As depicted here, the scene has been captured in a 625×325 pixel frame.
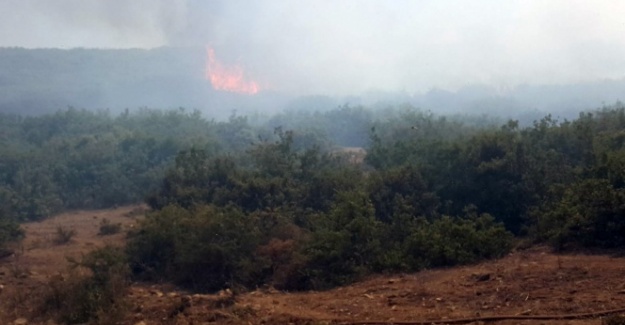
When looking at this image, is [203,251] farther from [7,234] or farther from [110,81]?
[110,81]

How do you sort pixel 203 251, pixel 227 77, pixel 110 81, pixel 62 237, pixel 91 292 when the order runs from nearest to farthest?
1. pixel 91 292
2. pixel 203 251
3. pixel 62 237
4. pixel 227 77
5. pixel 110 81

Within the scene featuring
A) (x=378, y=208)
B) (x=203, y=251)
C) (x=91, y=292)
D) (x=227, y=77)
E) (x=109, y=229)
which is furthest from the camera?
(x=227, y=77)

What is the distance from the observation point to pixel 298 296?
427 inches

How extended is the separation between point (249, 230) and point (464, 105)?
4980cm

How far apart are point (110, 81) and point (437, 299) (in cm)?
7103

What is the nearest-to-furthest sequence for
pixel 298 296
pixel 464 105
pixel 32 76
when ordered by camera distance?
pixel 298 296, pixel 464 105, pixel 32 76

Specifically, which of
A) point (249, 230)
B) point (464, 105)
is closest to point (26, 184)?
point (249, 230)

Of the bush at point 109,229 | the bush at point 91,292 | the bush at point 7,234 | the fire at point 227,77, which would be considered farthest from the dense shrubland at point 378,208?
the fire at point 227,77

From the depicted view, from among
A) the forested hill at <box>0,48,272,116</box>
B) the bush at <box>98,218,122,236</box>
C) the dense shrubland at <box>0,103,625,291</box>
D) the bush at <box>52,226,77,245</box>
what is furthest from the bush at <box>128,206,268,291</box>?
the forested hill at <box>0,48,272,116</box>

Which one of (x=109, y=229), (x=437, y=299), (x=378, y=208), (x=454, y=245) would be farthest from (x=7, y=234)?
(x=437, y=299)

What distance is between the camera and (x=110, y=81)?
74.6m

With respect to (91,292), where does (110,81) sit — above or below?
above

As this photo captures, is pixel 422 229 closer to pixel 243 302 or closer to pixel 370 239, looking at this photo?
pixel 370 239

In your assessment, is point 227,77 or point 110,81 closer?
point 227,77
